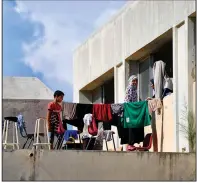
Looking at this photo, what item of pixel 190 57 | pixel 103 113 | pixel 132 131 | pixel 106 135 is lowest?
pixel 106 135

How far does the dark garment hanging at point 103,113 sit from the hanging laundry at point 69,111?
520 millimetres

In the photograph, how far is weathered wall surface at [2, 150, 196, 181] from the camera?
43.7 ft

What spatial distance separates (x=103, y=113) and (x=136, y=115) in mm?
973

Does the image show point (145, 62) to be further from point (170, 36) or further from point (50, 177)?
point (50, 177)

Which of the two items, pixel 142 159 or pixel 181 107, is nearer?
pixel 142 159

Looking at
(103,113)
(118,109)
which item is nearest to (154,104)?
(118,109)

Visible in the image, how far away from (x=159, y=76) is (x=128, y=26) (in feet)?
9.73

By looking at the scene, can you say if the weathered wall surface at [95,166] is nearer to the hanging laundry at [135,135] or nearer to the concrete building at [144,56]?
the concrete building at [144,56]

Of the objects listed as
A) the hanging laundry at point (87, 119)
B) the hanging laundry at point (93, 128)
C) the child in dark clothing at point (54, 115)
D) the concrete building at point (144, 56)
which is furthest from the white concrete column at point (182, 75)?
the child in dark clothing at point (54, 115)

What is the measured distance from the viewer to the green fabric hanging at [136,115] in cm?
1659

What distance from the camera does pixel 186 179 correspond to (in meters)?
14.0

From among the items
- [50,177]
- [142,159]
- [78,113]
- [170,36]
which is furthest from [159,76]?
[50,177]

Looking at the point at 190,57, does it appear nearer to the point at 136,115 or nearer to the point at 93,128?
the point at 136,115

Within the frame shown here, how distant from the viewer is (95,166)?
13.7 metres
